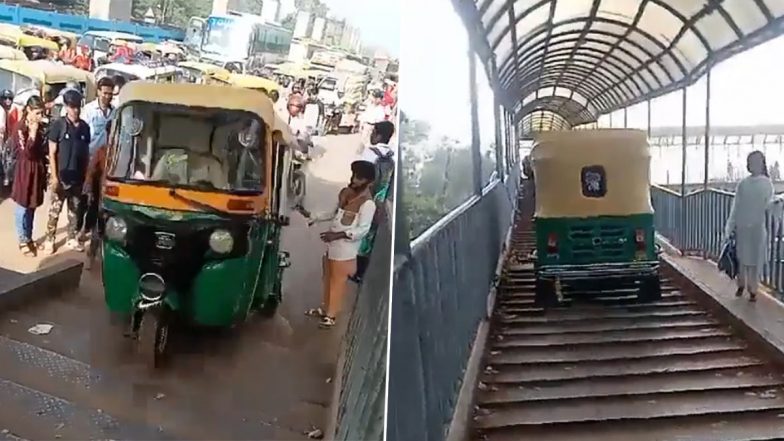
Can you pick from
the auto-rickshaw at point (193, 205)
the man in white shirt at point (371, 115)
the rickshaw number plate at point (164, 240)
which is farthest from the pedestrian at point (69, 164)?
the man in white shirt at point (371, 115)

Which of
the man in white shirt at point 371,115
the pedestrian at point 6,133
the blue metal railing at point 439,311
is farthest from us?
the pedestrian at point 6,133

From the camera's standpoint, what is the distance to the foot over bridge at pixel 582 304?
1.71 m

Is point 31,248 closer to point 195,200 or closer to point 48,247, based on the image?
point 48,247

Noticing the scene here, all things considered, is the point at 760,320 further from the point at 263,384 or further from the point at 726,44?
the point at 263,384

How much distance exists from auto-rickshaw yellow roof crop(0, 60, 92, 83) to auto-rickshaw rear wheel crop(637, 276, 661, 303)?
1.25m

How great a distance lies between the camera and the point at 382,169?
174cm

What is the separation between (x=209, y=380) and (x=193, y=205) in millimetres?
364

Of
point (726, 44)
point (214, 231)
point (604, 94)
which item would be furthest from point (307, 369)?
point (726, 44)

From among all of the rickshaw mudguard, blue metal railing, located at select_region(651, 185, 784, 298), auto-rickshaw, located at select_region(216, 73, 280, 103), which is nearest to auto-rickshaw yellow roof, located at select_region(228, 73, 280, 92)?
auto-rickshaw, located at select_region(216, 73, 280, 103)

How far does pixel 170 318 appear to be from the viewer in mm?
1810

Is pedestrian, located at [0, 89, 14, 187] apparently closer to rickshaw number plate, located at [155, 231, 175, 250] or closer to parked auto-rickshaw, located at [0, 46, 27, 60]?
parked auto-rickshaw, located at [0, 46, 27, 60]

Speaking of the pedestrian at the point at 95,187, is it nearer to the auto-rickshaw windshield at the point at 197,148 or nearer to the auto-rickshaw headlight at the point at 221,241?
the auto-rickshaw windshield at the point at 197,148

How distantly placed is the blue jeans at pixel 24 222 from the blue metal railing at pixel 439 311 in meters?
0.86

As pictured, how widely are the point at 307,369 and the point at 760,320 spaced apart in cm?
94
